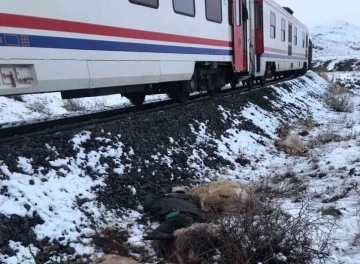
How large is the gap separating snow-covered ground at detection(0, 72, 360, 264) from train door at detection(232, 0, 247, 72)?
257 centimetres

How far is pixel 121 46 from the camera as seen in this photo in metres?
6.96

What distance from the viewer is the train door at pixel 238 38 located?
11.9m

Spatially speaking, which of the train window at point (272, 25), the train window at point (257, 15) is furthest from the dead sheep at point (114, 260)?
the train window at point (272, 25)

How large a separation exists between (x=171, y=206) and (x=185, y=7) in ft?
17.1

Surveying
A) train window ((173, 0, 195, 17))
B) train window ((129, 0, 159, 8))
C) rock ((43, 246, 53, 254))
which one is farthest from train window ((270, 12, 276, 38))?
rock ((43, 246, 53, 254))

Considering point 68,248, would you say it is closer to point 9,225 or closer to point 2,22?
point 9,225

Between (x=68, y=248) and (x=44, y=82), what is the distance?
2331mm

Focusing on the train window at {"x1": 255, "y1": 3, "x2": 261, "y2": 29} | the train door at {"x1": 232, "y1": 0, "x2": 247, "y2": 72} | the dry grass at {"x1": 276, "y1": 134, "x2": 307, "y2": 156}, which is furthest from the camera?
the train window at {"x1": 255, "y1": 3, "x2": 261, "y2": 29}

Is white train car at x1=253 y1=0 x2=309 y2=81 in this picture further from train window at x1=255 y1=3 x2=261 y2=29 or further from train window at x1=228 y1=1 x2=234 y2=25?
train window at x1=228 y1=1 x2=234 y2=25

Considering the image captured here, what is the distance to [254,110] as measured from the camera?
41.0 feet

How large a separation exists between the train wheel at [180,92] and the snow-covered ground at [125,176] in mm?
1005

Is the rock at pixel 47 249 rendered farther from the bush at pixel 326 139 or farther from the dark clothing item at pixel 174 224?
the bush at pixel 326 139

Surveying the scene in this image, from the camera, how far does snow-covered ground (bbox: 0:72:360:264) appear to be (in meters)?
4.27

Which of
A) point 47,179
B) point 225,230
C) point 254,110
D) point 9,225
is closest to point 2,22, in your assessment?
point 47,179
